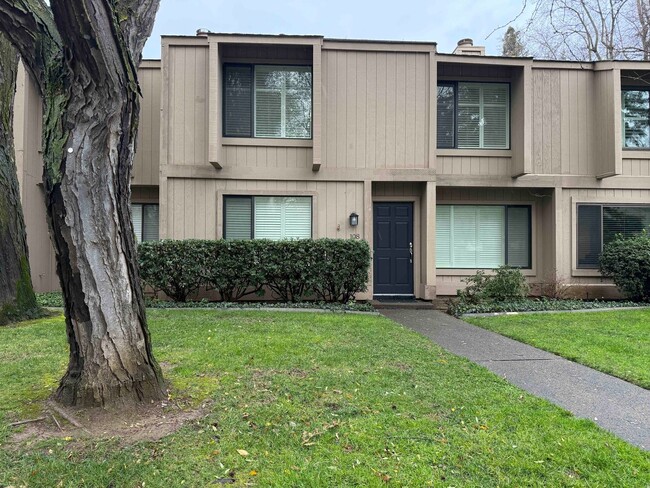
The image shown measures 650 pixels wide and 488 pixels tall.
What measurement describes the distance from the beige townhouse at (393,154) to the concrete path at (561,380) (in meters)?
3.41

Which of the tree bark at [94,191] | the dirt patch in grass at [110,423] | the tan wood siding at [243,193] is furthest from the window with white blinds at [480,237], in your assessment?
the tree bark at [94,191]

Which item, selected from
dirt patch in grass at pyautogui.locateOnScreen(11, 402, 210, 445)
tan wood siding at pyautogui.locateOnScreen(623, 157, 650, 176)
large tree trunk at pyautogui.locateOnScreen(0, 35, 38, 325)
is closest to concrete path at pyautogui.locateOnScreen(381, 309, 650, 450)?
dirt patch in grass at pyautogui.locateOnScreen(11, 402, 210, 445)

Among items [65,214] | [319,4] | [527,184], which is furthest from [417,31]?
[65,214]

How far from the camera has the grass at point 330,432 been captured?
95.0 inches

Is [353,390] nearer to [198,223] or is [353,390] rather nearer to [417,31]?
[198,223]

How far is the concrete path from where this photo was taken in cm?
332

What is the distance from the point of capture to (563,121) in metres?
10.0

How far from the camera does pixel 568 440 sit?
9.32 feet

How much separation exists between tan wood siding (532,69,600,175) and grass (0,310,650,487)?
727cm

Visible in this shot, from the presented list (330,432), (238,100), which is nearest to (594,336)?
(330,432)

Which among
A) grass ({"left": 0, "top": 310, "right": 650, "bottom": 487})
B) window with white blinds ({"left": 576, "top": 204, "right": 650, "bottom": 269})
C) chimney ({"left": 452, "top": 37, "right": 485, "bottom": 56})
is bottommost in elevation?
grass ({"left": 0, "top": 310, "right": 650, "bottom": 487})

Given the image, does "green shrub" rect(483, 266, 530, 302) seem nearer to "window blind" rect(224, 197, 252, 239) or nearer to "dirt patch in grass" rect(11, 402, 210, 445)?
"window blind" rect(224, 197, 252, 239)

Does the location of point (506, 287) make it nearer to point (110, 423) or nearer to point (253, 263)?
point (253, 263)

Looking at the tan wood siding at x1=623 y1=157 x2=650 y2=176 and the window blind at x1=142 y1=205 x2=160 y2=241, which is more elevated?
the tan wood siding at x1=623 y1=157 x2=650 y2=176
